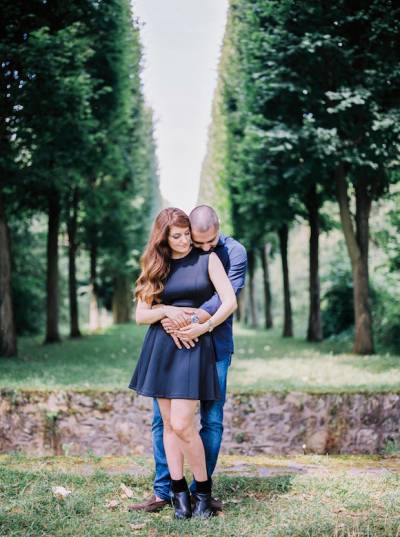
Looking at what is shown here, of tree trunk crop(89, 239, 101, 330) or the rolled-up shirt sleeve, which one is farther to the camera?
tree trunk crop(89, 239, 101, 330)

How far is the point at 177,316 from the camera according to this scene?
13.5 ft

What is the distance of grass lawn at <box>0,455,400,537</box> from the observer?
383 centimetres

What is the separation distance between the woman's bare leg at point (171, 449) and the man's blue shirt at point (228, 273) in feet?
1.88

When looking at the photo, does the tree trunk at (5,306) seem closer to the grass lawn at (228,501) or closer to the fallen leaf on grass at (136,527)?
the grass lawn at (228,501)

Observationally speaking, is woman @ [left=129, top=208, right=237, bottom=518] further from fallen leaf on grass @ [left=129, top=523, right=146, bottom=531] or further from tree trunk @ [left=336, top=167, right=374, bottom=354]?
tree trunk @ [left=336, top=167, right=374, bottom=354]

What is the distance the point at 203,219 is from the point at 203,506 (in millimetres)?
2060

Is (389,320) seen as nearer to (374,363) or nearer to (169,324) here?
(374,363)

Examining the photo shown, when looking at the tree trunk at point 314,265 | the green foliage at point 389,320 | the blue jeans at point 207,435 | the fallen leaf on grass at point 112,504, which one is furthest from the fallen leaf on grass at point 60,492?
the tree trunk at point 314,265

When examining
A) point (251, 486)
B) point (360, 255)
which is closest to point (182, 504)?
point (251, 486)

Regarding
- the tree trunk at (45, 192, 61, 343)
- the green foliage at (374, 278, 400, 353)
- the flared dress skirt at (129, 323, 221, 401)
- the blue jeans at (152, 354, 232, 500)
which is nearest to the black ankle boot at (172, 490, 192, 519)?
the blue jeans at (152, 354, 232, 500)

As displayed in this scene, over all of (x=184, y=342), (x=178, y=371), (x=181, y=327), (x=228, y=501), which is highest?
(x=181, y=327)

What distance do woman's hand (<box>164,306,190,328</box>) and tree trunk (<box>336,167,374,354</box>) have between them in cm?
1013

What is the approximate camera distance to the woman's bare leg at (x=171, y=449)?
4.22 metres

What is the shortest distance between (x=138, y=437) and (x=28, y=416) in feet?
4.94
